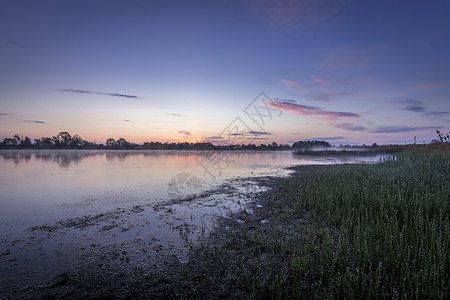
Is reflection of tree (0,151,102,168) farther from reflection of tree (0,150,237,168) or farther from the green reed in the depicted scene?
the green reed

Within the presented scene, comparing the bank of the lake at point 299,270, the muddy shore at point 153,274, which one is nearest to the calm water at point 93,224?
the muddy shore at point 153,274

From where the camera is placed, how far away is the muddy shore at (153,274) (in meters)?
4.48

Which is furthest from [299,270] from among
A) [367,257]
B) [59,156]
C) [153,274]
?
[59,156]

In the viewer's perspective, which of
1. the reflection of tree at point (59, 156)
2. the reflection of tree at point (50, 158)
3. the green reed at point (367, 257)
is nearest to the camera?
the green reed at point (367, 257)

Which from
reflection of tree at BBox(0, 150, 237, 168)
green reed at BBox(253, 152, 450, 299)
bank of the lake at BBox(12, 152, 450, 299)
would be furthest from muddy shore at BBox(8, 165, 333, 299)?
reflection of tree at BBox(0, 150, 237, 168)

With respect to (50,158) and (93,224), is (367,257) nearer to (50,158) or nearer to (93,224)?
(93,224)

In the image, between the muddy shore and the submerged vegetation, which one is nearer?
the submerged vegetation

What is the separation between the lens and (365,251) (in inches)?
188

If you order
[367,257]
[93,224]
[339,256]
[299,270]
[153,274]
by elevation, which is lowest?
[93,224]

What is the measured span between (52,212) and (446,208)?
1667 centimetres

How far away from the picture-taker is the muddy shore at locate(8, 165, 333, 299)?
4.48 metres

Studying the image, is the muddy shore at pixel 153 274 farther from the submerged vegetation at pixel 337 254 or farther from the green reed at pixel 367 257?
the green reed at pixel 367 257

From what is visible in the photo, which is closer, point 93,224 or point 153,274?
point 153,274

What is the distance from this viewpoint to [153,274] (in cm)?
520
